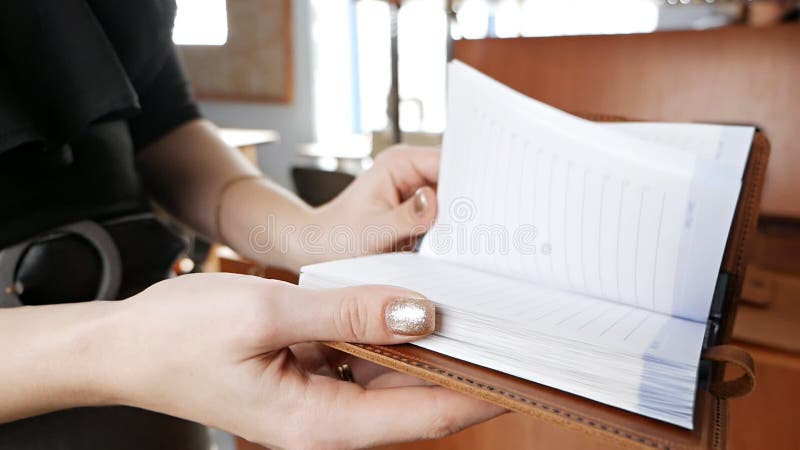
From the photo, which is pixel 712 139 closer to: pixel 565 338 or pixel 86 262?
pixel 565 338

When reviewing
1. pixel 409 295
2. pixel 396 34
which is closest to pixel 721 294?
pixel 409 295

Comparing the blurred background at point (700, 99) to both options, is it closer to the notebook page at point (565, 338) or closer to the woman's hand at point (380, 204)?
the woman's hand at point (380, 204)

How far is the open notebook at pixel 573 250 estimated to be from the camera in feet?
1.01

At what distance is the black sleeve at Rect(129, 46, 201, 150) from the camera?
0.62 m

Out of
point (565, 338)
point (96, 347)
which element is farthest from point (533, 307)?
point (96, 347)

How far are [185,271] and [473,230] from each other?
34 cm

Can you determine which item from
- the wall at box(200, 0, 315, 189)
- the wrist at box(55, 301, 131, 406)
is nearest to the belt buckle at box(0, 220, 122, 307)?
the wrist at box(55, 301, 131, 406)

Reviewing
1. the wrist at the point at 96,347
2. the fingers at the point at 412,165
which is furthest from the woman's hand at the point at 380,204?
the wrist at the point at 96,347

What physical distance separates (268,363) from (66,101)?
266 mm

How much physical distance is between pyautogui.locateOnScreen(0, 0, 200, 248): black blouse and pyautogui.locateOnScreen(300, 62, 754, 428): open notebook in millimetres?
220

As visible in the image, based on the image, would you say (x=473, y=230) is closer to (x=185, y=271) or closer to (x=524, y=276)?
(x=524, y=276)

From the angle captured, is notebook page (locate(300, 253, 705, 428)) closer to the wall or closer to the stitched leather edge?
the stitched leather edge

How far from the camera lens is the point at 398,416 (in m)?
0.37

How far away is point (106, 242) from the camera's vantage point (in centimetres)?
48
